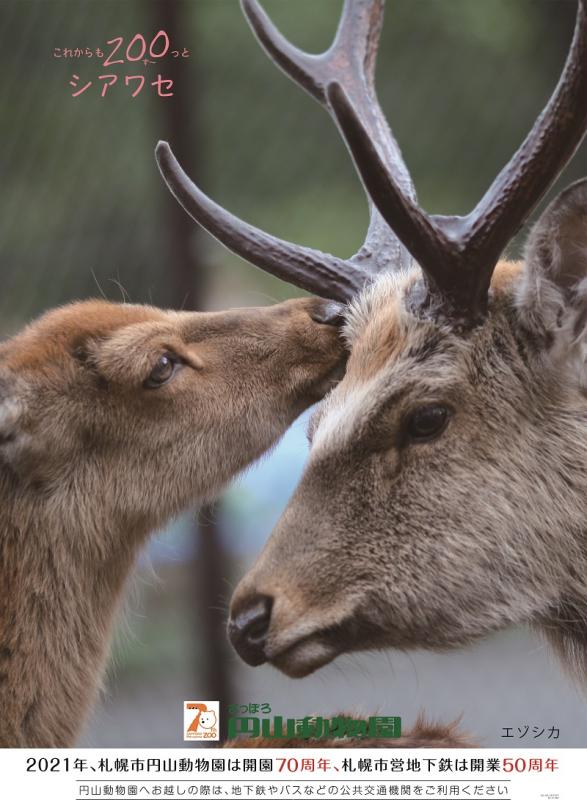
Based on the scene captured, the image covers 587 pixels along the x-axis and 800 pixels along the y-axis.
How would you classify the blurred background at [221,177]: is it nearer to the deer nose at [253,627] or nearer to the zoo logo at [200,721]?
the zoo logo at [200,721]

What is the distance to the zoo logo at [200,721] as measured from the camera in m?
2.96

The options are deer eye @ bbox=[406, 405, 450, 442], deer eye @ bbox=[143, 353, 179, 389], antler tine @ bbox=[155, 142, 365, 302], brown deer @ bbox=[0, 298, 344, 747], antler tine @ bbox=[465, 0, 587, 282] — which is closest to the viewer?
antler tine @ bbox=[465, 0, 587, 282]

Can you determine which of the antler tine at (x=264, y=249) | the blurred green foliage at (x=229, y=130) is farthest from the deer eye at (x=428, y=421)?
the blurred green foliage at (x=229, y=130)

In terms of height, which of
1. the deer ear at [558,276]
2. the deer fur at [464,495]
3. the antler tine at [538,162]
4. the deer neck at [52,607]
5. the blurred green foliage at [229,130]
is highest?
the blurred green foliage at [229,130]

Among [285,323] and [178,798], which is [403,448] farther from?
[178,798]

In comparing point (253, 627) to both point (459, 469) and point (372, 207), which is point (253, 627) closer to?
point (459, 469)

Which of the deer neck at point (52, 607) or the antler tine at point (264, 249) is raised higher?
the antler tine at point (264, 249)

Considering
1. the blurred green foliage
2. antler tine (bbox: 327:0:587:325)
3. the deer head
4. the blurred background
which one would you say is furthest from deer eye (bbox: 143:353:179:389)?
the blurred green foliage

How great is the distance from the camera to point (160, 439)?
9.50ft

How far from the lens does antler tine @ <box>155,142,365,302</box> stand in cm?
259

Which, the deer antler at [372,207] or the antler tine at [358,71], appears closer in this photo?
the deer antler at [372,207]

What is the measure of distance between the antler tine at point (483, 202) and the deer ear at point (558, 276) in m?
0.06

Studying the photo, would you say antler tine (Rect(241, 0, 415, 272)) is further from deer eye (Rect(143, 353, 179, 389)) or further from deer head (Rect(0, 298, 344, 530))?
deer eye (Rect(143, 353, 179, 389))

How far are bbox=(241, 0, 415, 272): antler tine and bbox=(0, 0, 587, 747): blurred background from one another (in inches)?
56.5
